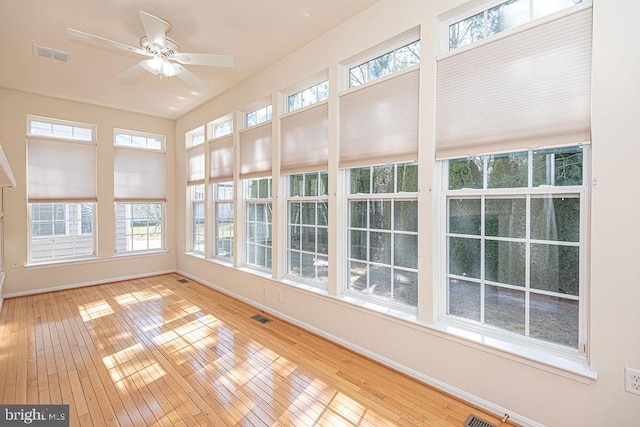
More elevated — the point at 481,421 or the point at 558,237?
the point at 558,237

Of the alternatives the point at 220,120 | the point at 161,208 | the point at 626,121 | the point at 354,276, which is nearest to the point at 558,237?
the point at 626,121

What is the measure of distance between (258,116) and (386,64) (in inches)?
87.4

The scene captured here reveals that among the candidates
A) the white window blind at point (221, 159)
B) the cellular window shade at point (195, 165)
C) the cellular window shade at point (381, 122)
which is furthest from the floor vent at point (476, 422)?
the cellular window shade at point (195, 165)

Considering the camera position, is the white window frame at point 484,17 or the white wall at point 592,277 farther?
the white window frame at point 484,17

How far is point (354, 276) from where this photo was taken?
309 cm

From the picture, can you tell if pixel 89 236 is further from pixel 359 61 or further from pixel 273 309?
pixel 359 61

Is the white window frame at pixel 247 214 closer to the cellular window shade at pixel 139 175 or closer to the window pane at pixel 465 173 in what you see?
the window pane at pixel 465 173

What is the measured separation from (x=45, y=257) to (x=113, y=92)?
305 centimetres

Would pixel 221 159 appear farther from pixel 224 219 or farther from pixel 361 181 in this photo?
pixel 361 181

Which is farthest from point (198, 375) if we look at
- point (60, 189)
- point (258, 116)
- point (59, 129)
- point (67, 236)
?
point (59, 129)

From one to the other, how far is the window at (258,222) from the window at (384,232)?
1516 mm

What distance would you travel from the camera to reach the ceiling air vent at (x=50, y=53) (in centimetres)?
336

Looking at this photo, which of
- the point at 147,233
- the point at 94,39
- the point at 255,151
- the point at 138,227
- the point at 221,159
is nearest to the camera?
the point at 94,39

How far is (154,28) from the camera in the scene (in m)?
2.34
